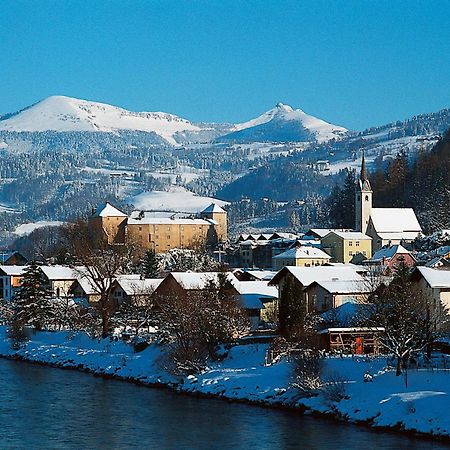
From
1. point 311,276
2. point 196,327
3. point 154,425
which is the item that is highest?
point 311,276

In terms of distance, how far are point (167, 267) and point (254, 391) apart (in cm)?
4901

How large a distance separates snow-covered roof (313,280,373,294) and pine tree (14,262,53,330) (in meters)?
15.7

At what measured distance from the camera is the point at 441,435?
79.4 ft

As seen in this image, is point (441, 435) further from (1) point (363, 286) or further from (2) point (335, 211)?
(2) point (335, 211)

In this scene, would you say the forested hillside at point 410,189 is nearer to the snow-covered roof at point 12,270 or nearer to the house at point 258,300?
the snow-covered roof at point 12,270

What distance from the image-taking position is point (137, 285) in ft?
187

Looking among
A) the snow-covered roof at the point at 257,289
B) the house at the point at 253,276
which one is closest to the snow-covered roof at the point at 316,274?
the snow-covered roof at the point at 257,289

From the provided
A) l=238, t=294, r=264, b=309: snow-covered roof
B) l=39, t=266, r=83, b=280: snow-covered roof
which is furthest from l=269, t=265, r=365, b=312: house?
l=39, t=266, r=83, b=280: snow-covered roof

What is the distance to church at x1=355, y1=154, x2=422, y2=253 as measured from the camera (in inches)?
3359

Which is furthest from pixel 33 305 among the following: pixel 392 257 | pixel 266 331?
pixel 392 257

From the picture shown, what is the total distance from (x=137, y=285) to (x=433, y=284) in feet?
75.6

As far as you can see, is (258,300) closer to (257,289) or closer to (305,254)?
(257,289)

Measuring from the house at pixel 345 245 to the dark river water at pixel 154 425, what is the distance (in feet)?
163

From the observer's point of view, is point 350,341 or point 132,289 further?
point 132,289
